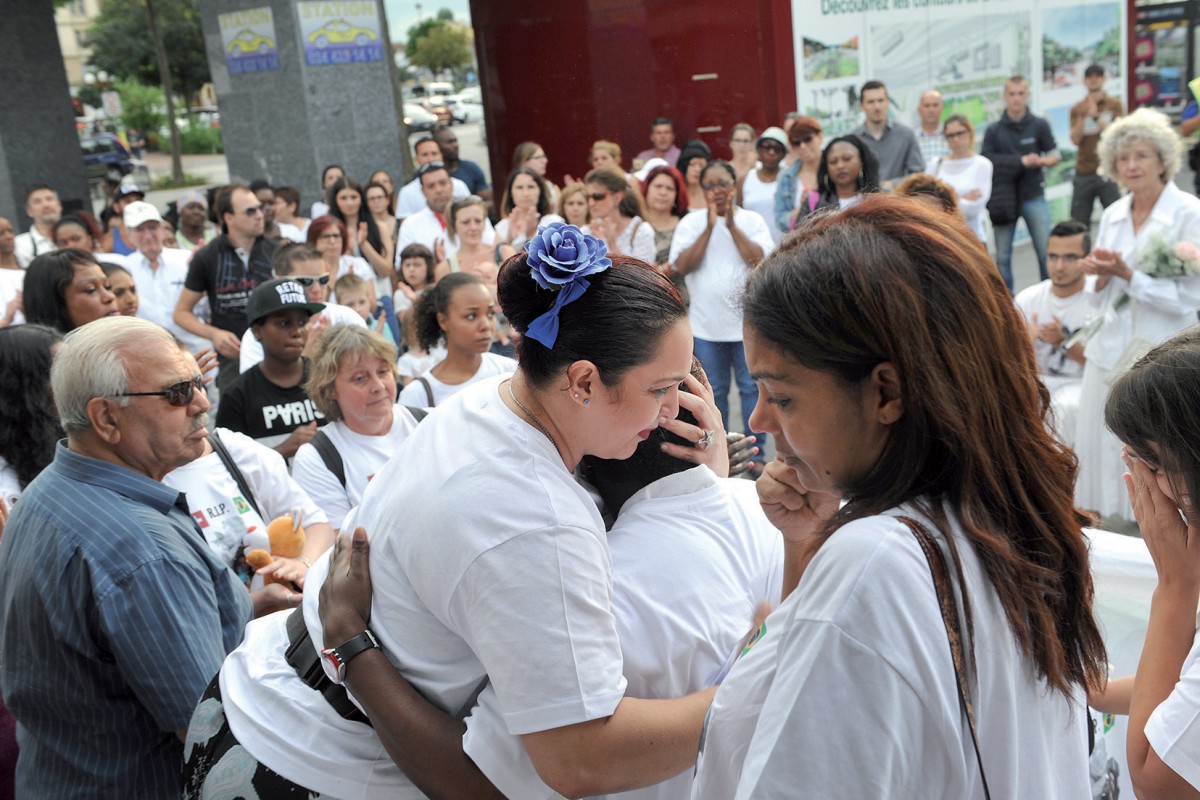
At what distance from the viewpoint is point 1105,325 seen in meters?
5.57

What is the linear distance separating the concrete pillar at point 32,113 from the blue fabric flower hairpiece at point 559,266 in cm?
1316

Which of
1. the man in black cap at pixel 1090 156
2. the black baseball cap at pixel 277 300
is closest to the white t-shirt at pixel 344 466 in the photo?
the black baseball cap at pixel 277 300

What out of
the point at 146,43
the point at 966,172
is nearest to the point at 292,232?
the point at 966,172

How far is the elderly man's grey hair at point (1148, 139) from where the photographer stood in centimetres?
579

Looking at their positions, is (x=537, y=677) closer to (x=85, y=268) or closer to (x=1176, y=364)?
(x=1176, y=364)

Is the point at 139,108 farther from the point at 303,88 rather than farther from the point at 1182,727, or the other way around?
the point at 1182,727

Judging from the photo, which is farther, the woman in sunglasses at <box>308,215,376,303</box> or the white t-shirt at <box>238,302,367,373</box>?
the woman in sunglasses at <box>308,215,376,303</box>

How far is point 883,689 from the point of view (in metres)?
1.15

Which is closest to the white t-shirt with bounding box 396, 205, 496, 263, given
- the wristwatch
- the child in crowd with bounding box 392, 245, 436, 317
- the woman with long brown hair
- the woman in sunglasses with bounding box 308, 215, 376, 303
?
the woman in sunglasses with bounding box 308, 215, 376, 303

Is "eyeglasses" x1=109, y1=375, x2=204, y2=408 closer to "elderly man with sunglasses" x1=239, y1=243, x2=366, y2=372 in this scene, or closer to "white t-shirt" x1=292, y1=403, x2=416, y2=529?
"white t-shirt" x1=292, y1=403, x2=416, y2=529

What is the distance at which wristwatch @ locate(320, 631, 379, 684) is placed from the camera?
1.87 meters

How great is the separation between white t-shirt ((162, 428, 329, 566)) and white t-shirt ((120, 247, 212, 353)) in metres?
4.19

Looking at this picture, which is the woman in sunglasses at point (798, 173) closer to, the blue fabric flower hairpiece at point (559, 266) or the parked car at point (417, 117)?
the blue fabric flower hairpiece at point (559, 266)

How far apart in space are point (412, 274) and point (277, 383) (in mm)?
2969
